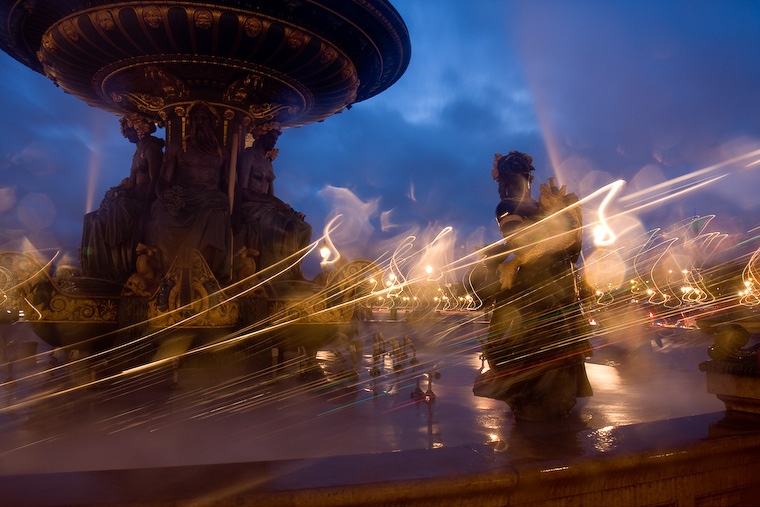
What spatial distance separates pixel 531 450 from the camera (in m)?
2.72

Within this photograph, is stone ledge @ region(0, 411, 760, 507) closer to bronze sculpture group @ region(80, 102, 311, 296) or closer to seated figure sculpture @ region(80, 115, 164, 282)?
bronze sculpture group @ region(80, 102, 311, 296)

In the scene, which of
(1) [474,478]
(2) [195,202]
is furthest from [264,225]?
(1) [474,478]

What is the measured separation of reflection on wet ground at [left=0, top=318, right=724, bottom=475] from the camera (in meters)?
4.02

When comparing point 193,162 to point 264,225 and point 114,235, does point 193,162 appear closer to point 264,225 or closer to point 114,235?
A: point 264,225

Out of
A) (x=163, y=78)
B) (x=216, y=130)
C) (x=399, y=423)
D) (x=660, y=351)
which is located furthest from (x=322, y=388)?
(x=660, y=351)

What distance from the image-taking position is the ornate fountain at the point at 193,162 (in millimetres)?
9156

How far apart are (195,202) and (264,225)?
5.93 ft

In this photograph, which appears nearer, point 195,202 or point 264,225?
point 195,202

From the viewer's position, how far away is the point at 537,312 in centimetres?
443

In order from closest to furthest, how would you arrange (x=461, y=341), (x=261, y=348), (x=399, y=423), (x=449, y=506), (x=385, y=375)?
1. (x=449, y=506)
2. (x=399, y=423)
3. (x=385, y=375)
4. (x=261, y=348)
5. (x=461, y=341)

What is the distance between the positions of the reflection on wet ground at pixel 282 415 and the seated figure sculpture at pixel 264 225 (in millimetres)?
2792

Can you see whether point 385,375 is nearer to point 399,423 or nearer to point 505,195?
point 399,423

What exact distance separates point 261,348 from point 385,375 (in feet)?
10.4

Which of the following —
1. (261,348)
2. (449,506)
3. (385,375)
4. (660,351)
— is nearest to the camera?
(449,506)
